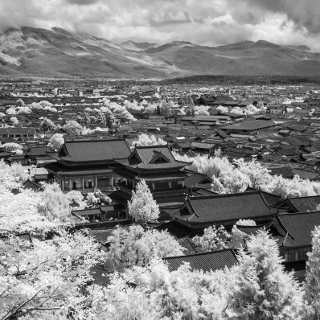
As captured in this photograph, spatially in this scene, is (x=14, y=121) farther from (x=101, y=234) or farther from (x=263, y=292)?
(x=263, y=292)

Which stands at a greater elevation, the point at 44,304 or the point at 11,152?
the point at 44,304

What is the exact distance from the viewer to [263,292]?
1444cm

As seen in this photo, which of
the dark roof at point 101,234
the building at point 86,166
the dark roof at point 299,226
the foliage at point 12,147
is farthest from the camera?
the foliage at point 12,147

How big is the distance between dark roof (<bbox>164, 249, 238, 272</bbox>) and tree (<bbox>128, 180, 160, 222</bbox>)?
10759mm

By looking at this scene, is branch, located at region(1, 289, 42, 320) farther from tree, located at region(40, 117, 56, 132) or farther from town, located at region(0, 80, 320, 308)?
tree, located at region(40, 117, 56, 132)

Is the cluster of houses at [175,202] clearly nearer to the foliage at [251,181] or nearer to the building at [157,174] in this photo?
the building at [157,174]

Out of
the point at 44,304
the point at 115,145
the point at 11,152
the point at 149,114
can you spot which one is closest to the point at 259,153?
the point at 115,145

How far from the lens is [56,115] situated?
401ft

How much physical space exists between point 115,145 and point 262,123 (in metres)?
67.0

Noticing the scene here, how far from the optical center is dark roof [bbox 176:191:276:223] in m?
31.0

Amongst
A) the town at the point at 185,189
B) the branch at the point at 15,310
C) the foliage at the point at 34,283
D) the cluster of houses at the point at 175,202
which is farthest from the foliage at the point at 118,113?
the branch at the point at 15,310

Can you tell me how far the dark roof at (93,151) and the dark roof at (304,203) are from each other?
56.0 feet

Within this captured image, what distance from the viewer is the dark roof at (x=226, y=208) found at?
30970 mm

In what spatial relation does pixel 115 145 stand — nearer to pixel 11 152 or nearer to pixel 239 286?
pixel 11 152
